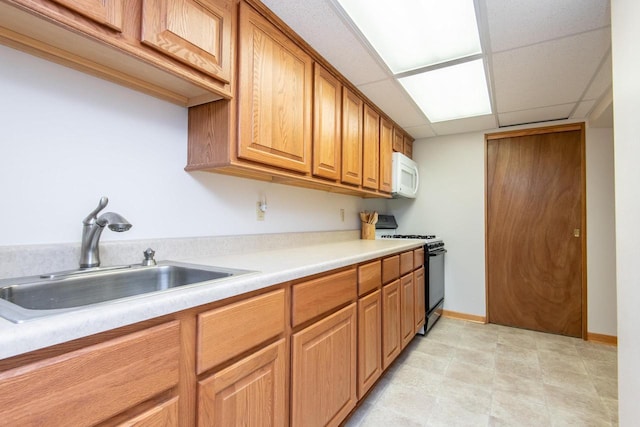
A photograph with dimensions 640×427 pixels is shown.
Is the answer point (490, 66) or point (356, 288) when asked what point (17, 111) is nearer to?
point (356, 288)

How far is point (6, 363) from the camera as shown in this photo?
49 centimetres

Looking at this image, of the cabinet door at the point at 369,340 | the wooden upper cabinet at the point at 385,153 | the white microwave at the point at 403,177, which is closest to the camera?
the cabinet door at the point at 369,340

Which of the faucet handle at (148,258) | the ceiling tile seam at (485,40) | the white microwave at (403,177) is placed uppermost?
the ceiling tile seam at (485,40)

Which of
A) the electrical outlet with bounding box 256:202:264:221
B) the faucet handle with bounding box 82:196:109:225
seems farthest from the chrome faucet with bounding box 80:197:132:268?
the electrical outlet with bounding box 256:202:264:221

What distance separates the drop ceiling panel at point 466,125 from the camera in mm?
2895

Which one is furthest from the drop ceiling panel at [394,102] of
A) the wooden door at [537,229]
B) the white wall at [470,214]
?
the wooden door at [537,229]

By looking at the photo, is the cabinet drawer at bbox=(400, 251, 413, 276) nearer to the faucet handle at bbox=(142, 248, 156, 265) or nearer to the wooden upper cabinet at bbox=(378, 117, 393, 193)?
the wooden upper cabinet at bbox=(378, 117, 393, 193)

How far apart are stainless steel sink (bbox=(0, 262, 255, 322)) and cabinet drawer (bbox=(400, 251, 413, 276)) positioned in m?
1.49

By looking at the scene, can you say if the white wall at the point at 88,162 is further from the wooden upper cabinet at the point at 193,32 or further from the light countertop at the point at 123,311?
the light countertop at the point at 123,311

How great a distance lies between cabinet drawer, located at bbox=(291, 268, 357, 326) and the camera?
1183 mm

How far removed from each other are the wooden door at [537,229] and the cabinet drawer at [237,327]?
2.93 meters

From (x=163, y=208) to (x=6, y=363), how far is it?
912 mm

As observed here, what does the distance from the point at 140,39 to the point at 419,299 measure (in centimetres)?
258

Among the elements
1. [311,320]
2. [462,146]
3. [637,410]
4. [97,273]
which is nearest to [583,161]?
[462,146]
